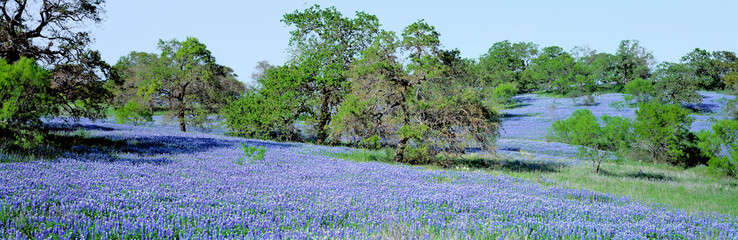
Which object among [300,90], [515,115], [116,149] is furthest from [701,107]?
[116,149]

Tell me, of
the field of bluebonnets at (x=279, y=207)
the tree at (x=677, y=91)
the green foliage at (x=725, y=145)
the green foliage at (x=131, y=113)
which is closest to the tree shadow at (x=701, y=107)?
the tree at (x=677, y=91)

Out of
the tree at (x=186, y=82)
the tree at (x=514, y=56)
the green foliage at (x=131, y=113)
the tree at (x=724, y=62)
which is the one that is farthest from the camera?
the tree at (x=514, y=56)

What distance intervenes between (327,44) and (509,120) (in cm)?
3985

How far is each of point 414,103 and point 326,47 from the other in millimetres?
10997

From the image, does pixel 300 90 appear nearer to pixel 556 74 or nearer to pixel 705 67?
pixel 556 74

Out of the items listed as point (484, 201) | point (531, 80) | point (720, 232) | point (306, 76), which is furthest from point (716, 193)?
point (531, 80)

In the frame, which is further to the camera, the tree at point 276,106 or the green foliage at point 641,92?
the green foliage at point 641,92

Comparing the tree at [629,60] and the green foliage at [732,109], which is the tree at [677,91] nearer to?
the green foliage at [732,109]

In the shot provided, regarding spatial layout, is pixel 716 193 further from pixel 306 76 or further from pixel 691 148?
pixel 306 76

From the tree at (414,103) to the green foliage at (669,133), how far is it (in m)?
12.9

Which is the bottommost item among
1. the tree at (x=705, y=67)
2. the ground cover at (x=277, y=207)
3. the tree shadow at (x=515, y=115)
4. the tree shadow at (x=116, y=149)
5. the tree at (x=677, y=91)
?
the ground cover at (x=277, y=207)

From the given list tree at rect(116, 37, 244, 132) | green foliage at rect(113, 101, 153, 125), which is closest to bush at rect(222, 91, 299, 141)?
tree at rect(116, 37, 244, 132)

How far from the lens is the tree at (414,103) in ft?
46.0

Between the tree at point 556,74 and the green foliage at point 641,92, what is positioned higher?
the tree at point 556,74
